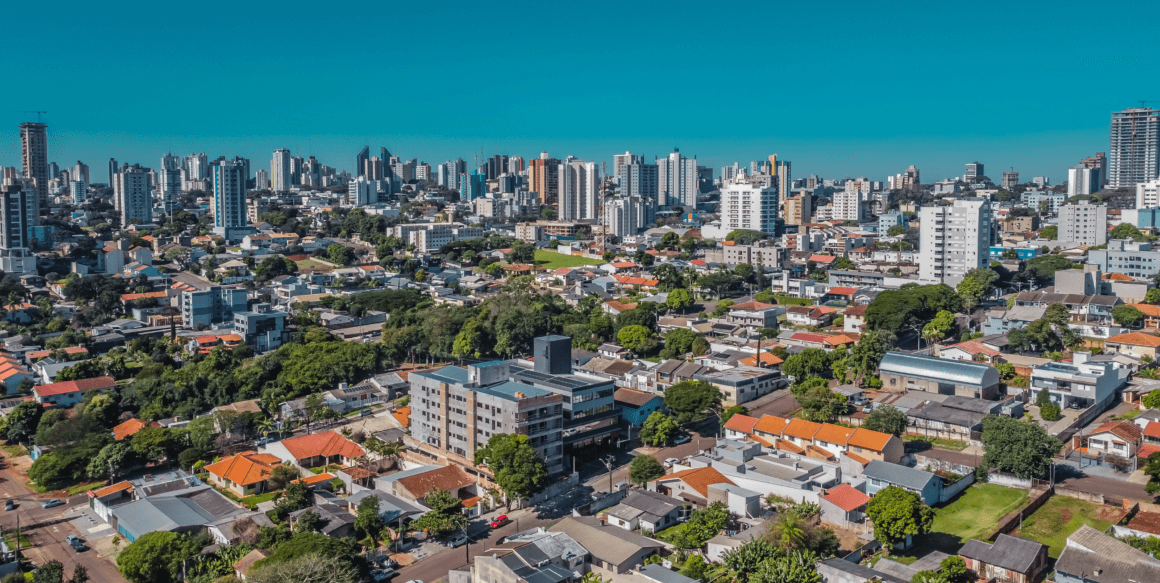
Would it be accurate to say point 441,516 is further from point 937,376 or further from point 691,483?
point 937,376

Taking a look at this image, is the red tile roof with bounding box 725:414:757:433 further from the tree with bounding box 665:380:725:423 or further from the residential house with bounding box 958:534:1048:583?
the residential house with bounding box 958:534:1048:583

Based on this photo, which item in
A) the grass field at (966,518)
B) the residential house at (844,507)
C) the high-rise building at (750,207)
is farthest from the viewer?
the high-rise building at (750,207)

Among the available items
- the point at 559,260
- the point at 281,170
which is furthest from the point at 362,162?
the point at 559,260

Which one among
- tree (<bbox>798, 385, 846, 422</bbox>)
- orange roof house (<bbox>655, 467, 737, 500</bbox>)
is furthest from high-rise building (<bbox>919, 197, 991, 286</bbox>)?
orange roof house (<bbox>655, 467, 737, 500</bbox>)

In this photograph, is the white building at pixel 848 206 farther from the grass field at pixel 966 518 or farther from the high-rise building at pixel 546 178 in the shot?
the grass field at pixel 966 518

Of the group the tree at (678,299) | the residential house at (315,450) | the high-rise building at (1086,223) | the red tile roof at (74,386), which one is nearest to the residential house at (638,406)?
the residential house at (315,450)

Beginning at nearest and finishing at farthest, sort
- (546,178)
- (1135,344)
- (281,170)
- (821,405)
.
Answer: (821,405) < (1135,344) < (546,178) < (281,170)
